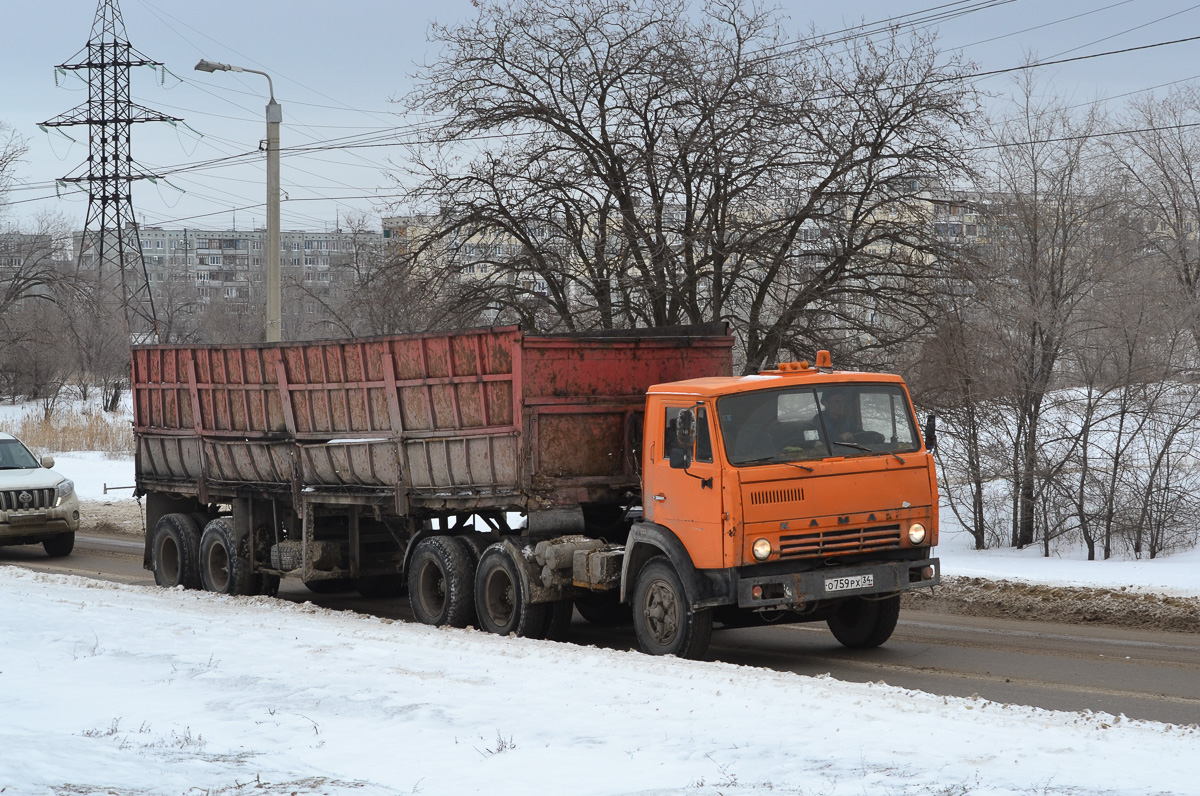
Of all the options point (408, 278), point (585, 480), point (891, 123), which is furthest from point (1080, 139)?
point (585, 480)

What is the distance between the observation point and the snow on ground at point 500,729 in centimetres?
564

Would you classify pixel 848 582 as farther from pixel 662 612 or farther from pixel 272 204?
pixel 272 204

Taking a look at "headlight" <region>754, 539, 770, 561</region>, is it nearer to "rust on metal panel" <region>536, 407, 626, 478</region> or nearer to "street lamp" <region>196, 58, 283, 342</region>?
"rust on metal panel" <region>536, 407, 626, 478</region>

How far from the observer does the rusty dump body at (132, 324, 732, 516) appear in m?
10.8

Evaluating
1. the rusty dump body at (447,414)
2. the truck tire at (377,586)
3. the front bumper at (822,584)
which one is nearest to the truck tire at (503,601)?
the rusty dump body at (447,414)

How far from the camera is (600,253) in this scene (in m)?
19.7

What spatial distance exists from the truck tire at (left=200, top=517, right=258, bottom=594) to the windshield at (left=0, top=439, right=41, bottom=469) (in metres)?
6.15

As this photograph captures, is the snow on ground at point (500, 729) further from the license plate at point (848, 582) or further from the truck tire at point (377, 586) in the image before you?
the truck tire at point (377, 586)

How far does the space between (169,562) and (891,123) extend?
12.2 m

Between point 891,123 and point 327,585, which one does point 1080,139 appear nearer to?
point 891,123

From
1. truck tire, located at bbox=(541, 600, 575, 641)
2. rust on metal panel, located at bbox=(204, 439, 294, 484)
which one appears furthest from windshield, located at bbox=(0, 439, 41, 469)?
truck tire, located at bbox=(541, 600, 575, 641)

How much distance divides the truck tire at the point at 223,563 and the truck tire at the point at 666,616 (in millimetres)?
6591

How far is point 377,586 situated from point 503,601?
421cm

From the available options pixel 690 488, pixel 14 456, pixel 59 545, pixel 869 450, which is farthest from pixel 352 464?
pixel 14 456
